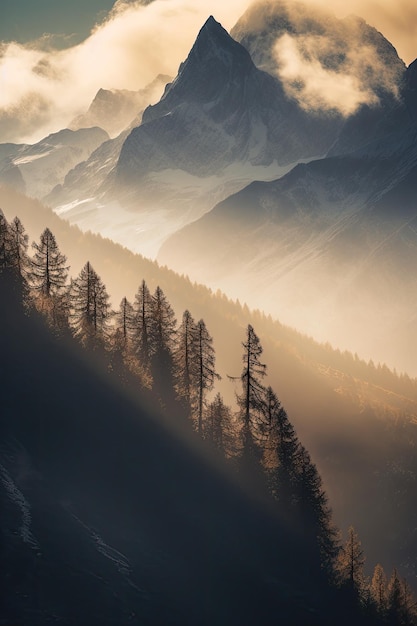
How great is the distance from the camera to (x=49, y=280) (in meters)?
83.8

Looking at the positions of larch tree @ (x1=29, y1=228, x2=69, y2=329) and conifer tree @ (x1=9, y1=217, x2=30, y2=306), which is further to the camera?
conifer tree @ (x1=9, y1=217, x2=30, y2=306)

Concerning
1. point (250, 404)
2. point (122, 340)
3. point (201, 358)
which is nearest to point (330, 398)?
point (250, 404)

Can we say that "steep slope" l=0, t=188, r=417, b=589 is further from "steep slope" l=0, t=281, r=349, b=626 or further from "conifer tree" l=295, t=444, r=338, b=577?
"steep slope" l=0, t=281, r=349, b=626

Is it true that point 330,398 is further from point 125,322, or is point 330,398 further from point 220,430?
point 125,322

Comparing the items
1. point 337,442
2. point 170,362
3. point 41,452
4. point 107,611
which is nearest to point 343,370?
point 337,442

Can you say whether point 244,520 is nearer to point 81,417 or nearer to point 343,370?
point 81,417

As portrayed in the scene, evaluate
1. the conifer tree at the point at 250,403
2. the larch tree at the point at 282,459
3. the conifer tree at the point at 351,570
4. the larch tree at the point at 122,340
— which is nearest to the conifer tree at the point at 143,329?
the larch tree at the point at 122,340

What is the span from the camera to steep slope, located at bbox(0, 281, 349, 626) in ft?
181

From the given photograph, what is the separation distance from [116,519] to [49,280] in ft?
93.7

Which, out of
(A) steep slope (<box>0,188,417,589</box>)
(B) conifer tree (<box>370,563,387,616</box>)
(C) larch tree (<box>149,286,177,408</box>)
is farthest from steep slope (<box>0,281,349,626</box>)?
(A) steep slope (<box>0,188,417,589</box>)

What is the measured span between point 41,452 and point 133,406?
11703mm

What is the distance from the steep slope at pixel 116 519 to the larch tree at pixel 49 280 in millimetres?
2189

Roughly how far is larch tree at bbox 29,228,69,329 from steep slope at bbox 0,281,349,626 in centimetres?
219

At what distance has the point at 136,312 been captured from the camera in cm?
8312
